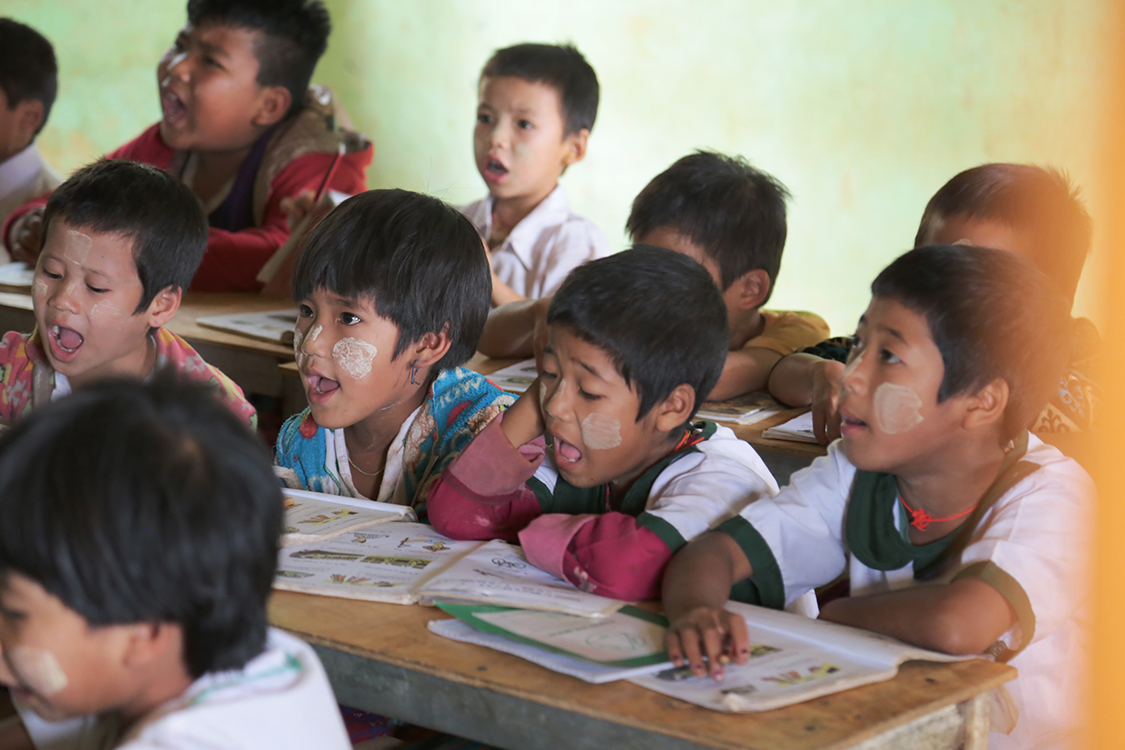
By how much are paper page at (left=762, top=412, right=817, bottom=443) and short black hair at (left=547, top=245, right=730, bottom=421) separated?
0.46 m

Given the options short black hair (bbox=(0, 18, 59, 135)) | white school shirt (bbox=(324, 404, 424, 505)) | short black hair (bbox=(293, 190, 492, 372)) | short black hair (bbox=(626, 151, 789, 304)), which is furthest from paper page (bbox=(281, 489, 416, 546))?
short black hair (bbox=(0, 18, 59, 135))

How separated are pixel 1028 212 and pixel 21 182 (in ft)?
10.7

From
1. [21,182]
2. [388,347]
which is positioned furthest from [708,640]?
[21,182]

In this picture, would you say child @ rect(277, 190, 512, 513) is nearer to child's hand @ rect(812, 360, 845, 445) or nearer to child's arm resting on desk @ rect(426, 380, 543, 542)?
child's arm resting on desk @ rect(426, 380, 543, 542)

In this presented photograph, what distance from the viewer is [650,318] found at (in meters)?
1.52

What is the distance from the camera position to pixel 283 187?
3459 millimetres

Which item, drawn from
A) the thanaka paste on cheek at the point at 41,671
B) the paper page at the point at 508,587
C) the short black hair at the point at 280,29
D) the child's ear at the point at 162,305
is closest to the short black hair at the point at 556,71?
the short black hair at the point at 280,29

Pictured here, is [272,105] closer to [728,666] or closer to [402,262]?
[402,262]

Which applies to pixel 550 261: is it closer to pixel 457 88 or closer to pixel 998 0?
pixel 998 0

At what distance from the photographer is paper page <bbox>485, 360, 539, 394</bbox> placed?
2.33m

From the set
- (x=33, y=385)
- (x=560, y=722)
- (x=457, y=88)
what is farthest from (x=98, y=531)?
(x=457, y=88)

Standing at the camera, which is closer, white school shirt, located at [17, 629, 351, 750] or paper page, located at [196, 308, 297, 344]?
white school shirt, located at [17, 629, 351, 750]

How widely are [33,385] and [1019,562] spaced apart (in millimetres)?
1770

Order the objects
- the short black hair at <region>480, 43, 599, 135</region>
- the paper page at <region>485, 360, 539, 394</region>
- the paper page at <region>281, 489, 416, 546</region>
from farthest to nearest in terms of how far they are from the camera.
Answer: the short black hair at <region>480, 43, 599, 135</region> → the paper page at <region>485, 360, 539, 394</region> → the paper page at <region>281, 489, 416, 546</region>
